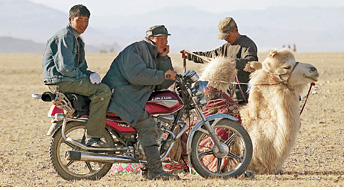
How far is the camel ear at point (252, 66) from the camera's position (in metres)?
7.25

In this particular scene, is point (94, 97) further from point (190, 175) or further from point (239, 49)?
point (239, 49)

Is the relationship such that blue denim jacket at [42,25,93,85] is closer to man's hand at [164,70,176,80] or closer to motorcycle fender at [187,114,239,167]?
man's hand at [164,70,176,80]

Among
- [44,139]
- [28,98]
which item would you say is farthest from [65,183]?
[28,98]

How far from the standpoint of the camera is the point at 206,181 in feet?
20.6

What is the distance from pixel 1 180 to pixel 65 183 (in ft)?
4.34

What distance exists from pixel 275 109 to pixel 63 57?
2455mm

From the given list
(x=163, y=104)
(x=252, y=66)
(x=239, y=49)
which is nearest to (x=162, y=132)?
(x=163, y=104)

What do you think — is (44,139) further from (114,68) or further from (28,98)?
(28,98)

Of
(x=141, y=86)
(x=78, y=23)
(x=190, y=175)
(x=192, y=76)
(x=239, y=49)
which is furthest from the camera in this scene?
(x=239, y=49)

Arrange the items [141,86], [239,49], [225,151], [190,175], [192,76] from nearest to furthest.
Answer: [141,86] → [192,76] → [225,151] → [190,175] → [239,49]

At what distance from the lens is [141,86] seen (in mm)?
6355

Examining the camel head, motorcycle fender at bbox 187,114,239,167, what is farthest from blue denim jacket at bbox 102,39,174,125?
the camel head

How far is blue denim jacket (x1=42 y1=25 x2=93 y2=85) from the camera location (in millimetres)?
5973

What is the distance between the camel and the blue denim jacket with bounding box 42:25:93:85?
2047 millimetres
